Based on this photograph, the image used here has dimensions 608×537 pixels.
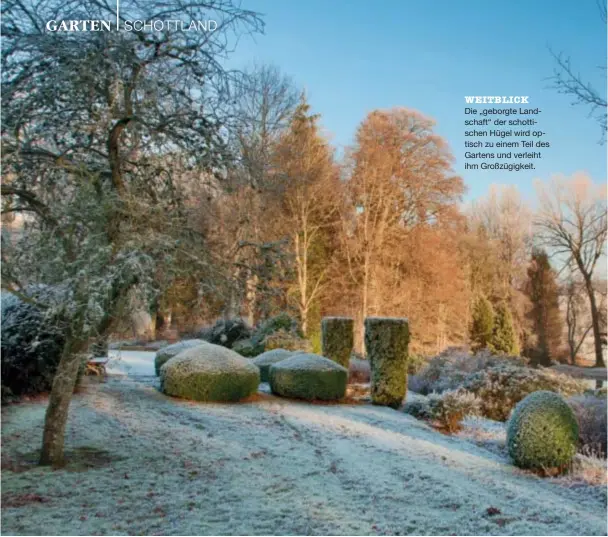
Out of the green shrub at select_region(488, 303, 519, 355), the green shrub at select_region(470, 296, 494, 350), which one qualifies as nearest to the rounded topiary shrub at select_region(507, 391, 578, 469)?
the green shrub at select_region(488, 303, 519, 355)

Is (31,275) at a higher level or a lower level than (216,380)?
higher

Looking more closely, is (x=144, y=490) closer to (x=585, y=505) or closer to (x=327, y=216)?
(x=585, y=505)

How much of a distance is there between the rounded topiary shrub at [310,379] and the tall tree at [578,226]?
41.6 feet

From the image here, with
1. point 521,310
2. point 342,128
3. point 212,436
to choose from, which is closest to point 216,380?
point 212,436

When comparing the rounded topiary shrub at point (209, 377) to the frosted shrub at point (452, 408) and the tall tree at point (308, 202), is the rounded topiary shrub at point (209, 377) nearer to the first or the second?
the frosted shrub at point (452, 408)

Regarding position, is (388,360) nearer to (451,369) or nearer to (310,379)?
(310,379)

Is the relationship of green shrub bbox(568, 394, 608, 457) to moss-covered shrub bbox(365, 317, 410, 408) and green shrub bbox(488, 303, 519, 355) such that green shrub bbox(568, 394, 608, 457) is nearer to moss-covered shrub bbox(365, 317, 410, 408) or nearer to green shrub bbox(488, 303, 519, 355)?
moss-covered shrub bbox(365, 317, 410, 408)

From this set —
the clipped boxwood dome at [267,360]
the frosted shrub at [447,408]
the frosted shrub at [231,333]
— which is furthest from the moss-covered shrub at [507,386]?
the frosted shrub at [231,333]

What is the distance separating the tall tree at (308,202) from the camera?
15.8 metres

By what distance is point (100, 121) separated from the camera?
400cm

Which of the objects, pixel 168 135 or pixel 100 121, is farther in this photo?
pixel 168 135

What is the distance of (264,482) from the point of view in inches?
181

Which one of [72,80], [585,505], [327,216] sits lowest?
[585,505]

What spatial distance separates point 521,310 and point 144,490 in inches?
763
